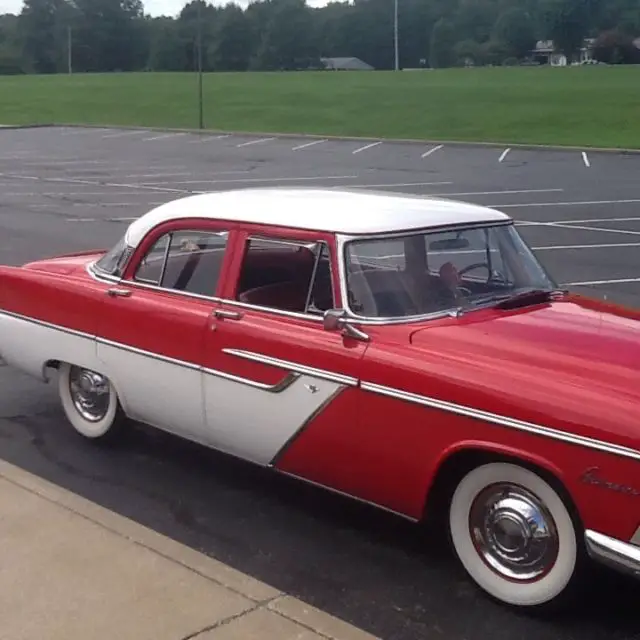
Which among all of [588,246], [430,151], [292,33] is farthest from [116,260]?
[292,33]

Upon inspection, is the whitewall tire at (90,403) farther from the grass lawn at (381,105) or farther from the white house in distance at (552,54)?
the white house in distance at (552,54)

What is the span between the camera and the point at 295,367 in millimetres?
4957

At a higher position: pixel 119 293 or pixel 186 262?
pixel 186 262

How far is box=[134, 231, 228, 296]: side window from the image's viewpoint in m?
5.61

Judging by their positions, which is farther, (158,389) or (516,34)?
(516,34)

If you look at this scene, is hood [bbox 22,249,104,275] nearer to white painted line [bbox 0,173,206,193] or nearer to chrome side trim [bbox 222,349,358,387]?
chrome side trim [bbox 222,349,358,387]

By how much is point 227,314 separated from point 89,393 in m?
1.43

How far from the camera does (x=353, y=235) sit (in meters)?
5.03

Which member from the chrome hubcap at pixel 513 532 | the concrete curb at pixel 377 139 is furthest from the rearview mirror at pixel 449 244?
the concrete curb at pixel 377 139

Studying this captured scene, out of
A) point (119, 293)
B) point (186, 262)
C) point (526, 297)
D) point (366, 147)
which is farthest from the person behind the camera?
point (366, 147)

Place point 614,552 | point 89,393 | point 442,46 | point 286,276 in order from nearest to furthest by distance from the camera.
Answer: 1. point 614,552
2. point 286,276
3. point 89,393
4. point 442,46

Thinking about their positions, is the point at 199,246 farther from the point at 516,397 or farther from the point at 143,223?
the point at 516,397

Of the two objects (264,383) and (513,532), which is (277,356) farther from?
(513,532)

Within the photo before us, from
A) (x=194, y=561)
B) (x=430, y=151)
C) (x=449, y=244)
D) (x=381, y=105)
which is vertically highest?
(x=381, y=105)
